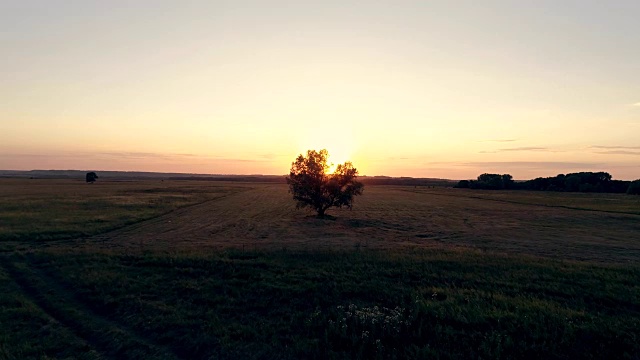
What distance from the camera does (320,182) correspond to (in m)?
55.4

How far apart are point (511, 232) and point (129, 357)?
38.7 m

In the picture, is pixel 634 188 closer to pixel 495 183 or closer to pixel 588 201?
pixel 588 201

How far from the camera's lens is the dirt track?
99.7ft

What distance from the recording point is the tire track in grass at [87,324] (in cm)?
1264

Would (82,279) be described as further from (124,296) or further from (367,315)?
(367,315)

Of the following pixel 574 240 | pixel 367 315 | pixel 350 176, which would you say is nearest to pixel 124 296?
pixel 367 315

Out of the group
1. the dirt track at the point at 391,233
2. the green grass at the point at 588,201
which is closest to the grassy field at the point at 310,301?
the dirt track at the point at 391,233

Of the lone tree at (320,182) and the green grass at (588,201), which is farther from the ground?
the lone tree at (320,182)

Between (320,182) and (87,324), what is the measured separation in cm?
4208

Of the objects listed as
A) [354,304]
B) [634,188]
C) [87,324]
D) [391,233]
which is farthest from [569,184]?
[87,324]

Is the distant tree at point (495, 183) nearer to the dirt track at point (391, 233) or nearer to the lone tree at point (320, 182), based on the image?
the dirt track at point (391, 233)

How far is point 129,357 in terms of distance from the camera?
12.4 meters

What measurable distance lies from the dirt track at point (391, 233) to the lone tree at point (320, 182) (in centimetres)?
269

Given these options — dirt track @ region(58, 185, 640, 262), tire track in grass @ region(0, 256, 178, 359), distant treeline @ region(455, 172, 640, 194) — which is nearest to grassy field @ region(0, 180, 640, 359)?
tire track in grass @ region(0, 256, 178, 359)
